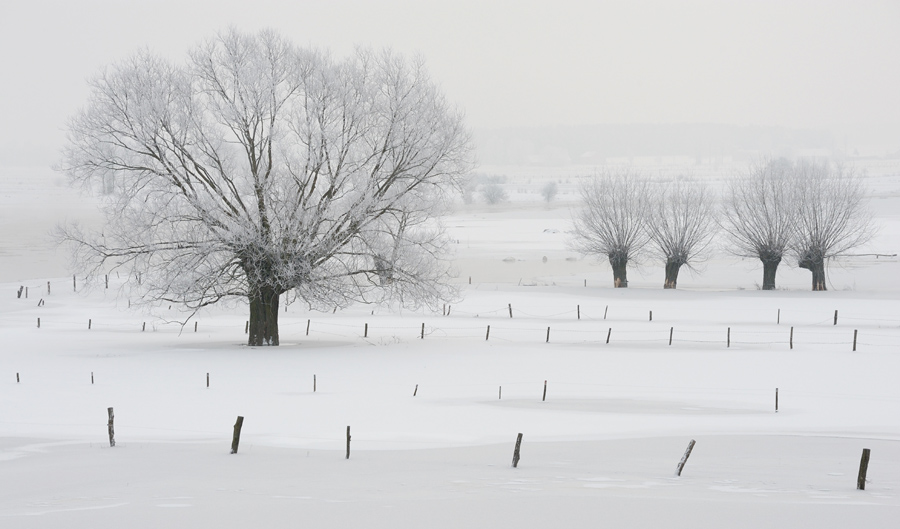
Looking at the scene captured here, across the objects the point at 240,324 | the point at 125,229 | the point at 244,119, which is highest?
the point at 244,119

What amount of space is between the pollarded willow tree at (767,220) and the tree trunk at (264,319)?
125 feet

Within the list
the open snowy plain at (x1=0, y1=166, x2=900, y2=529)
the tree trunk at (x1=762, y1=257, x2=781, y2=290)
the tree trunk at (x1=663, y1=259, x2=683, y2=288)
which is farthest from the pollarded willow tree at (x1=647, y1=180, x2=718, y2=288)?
the open snowy plain at (x1=0, y1=166, x2=900, y2=529)

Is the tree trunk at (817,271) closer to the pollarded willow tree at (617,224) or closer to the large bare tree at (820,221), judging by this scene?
the large bare tree at (820,221)

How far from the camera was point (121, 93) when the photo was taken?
31562 millimetres

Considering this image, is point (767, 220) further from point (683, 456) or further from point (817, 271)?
point (683, 456)

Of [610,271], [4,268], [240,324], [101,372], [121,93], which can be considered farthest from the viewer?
[610,271]

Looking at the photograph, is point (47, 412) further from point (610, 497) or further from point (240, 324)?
point (240, 324)

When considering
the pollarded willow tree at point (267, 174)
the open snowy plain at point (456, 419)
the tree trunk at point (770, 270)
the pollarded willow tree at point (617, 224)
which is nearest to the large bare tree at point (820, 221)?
the tree trunk at point (770, 270)

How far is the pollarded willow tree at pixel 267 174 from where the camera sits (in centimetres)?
3150

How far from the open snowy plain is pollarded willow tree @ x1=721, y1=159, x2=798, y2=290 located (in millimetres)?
13070

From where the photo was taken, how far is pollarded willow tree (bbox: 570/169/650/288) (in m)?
66.2

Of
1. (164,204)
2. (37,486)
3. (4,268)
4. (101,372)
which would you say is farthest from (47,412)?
(4,268)

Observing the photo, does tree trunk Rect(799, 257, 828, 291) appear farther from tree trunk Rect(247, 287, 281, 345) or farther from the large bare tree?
tree trunk Rect(247, 287, 281, 345)

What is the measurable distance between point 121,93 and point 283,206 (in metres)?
6.69
